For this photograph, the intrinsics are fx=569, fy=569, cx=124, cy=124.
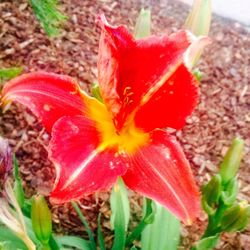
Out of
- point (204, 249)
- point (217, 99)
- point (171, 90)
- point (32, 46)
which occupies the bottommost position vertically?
point (204, 249)

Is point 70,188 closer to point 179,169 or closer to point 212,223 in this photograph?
point 179,169

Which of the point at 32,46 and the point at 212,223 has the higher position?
the point at 32,46

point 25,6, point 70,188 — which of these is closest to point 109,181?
point 70,188

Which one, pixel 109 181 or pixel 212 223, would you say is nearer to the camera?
pixel 109 181

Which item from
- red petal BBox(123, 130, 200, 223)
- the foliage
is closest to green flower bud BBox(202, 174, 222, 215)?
the foliage

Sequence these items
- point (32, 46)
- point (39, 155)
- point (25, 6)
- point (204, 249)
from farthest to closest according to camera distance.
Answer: point (25, 6)
point (32, 46)
point (39, 155)
point (204, 249)

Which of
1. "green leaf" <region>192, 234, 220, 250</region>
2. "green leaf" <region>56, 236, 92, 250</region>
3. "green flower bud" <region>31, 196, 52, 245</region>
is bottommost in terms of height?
"green leaf" <region>192, 234, 220, 250</region>

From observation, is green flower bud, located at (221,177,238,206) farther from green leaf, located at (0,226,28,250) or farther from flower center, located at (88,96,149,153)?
green leaf, located at (0,226,28,250)
